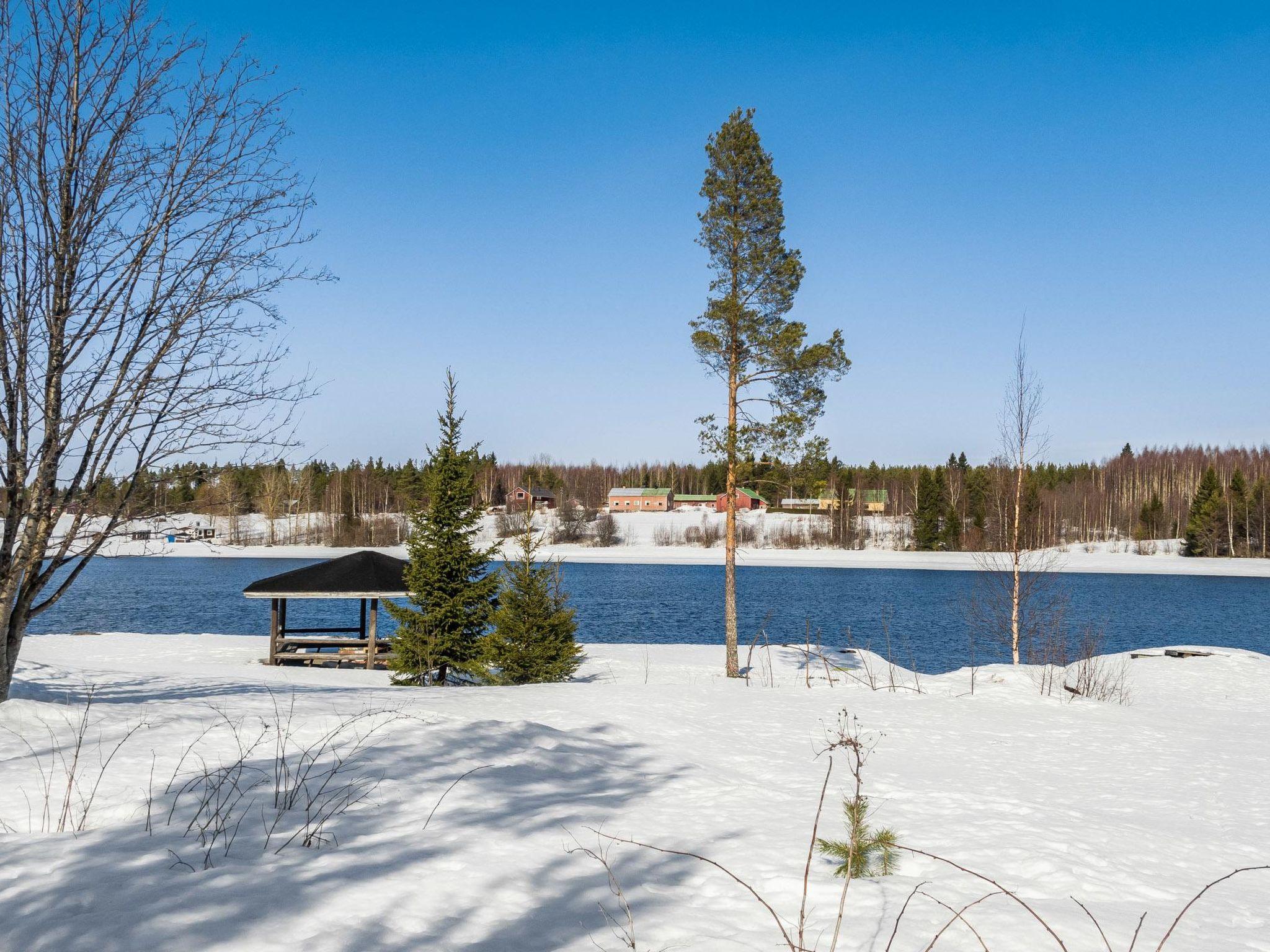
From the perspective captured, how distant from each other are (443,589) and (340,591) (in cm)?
374

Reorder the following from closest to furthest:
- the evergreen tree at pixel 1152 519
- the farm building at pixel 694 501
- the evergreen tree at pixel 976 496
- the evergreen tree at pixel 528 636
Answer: the evergreen tree at pixel 528 636 → the evergreen tree at pixel 976 496 → the evergreen tree at pixel 1152 519 → the farm building at pixel 694 501

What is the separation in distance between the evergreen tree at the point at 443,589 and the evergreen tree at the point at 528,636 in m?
0.81

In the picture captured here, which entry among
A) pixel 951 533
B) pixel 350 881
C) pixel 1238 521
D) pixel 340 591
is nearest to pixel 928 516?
pixel 951 533

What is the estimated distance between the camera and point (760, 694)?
1285cm

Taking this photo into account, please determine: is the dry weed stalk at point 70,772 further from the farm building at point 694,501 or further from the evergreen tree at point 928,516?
the farm building at point 694,501

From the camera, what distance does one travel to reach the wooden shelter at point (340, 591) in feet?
61.3

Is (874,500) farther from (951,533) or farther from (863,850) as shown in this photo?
(863,850)

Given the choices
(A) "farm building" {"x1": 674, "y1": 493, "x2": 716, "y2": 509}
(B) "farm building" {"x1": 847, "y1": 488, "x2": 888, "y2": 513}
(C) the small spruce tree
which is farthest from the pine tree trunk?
(A) "farm building" {"x1": 674, "y1": 493, "x2": 716, "y2": 509}

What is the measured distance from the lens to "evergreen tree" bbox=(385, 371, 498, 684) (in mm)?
Answer: 16000

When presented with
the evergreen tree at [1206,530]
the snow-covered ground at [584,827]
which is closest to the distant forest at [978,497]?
the evergreen tree at [1206,530]

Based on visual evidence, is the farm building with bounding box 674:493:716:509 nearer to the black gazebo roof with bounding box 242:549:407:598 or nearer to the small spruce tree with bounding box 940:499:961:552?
the small spruce tree with bounding box 940:499:961:552

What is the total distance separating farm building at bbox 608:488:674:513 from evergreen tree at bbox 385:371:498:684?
101471 millimetres

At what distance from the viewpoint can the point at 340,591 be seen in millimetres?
18625

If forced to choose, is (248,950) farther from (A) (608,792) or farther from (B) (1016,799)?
(B) (1016,799)
